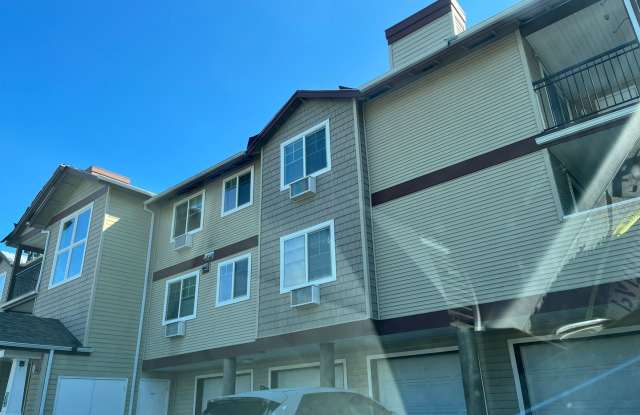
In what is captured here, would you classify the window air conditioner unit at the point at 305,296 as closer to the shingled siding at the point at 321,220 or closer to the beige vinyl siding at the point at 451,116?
the shingled siding at the point at 321,220

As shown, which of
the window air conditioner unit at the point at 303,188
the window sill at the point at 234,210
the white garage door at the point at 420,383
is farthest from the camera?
the window sill at the point at 234,210

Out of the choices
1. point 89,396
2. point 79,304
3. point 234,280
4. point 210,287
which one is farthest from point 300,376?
point 79,304

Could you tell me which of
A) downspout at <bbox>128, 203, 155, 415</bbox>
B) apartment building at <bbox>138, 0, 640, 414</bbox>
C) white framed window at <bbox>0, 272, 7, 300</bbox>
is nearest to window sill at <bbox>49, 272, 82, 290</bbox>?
downspout at <bbox>128, 203, 155, 415</bbox>

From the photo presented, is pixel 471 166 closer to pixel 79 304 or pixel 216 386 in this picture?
pixel 216 386

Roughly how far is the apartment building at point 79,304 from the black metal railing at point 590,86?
41.4 ft

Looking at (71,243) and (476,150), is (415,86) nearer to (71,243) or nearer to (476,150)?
(476,150)

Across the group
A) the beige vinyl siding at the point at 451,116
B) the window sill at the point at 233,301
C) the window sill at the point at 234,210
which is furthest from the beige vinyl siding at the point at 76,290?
the beige vinyl siding at the point at 451,116

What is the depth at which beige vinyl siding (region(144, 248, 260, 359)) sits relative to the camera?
12867 mm

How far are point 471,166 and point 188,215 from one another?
966cm

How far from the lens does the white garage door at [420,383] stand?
1002cm

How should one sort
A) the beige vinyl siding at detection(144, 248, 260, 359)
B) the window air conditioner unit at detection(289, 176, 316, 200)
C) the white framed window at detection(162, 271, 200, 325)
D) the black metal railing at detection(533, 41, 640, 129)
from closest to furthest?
the black metal railing at detection(533, 41, 640, 129) → the window air conditioner unit at detection(289, 176, 316, 200) → the beige vinyl siding at detection(144, 248, 260, 359) → the white framed window at detection(162, 271, 200, 325)

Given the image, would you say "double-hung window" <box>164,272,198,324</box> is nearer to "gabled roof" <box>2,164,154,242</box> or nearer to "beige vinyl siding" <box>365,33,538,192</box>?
"gabled roof" <box>2,164,154,242</box>

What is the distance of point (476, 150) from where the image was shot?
382 inches

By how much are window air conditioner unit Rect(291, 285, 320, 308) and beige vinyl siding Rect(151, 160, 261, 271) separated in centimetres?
321
